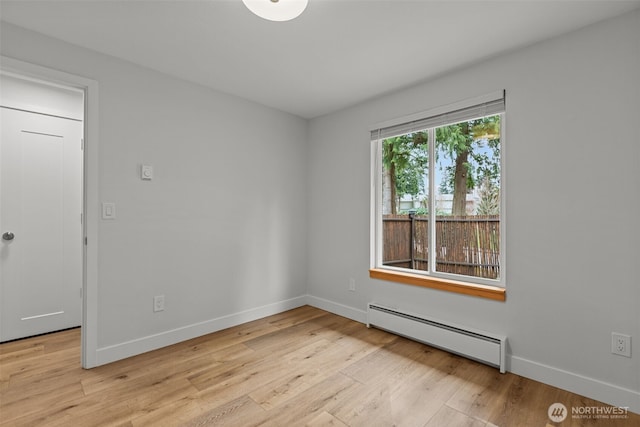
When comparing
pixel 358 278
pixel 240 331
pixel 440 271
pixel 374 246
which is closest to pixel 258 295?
pixel 240 331

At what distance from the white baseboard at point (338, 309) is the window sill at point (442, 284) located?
1.51 feet

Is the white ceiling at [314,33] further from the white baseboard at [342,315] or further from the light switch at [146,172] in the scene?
the white baseboard at [342,315]

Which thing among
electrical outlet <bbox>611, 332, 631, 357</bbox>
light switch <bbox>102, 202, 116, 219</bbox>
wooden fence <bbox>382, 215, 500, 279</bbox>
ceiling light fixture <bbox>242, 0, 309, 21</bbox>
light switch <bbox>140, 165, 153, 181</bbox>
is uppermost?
ceiling light fixture <bbox>242, 0, 309, 21</bbox>

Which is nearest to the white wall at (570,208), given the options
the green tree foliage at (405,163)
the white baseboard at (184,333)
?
the green tree foliage at (405,163)

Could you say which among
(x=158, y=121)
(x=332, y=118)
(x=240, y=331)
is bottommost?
(x=240, y=331)

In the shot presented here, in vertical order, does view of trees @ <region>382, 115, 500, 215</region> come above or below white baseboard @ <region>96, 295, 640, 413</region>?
above

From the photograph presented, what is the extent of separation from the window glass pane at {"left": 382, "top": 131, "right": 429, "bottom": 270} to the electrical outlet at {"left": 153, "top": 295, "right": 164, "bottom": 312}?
217cm

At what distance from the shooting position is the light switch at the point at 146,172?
256 centimetres

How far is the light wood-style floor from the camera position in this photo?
68.4 inches

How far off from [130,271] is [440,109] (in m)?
2.94

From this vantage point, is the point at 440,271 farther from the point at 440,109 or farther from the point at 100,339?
the point at 100,339

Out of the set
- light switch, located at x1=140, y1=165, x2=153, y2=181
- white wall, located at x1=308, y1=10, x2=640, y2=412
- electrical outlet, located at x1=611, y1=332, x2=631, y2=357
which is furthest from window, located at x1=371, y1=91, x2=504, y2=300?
light switch, located at x1=140, y1=165, x2=153, y2=181

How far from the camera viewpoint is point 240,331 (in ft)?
9.93

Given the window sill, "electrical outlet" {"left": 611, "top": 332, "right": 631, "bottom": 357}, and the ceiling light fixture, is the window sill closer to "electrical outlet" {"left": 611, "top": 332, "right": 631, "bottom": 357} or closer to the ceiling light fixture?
"electrical outlet" {"left": 611, "top": 332, "right": 631, "bottom": 357}
